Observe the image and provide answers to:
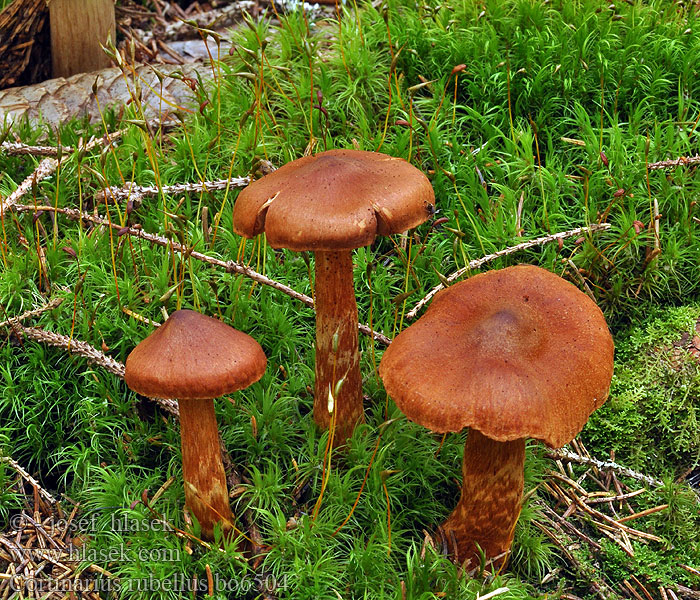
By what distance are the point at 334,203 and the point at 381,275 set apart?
1.26 meters

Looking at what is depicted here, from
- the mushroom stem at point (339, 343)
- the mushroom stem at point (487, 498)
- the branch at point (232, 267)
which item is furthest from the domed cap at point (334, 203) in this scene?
the mushroom stem at point (487, 498)

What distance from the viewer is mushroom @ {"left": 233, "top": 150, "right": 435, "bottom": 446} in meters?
2.53

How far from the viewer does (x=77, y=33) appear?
17.1 feet

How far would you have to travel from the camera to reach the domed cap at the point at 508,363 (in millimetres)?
2379

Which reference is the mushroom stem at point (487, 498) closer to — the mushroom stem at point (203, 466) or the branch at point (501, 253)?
the branch at point (501, 253)

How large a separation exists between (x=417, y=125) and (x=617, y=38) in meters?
1.41

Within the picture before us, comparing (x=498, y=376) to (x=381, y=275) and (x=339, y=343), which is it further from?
(x=381, y=275)

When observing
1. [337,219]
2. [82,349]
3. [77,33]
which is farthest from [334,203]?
[77,33]

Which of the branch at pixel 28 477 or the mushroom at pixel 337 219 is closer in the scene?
the mushroom at pixel 337 219

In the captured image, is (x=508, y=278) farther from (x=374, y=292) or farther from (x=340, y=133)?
(x=340, y=133)

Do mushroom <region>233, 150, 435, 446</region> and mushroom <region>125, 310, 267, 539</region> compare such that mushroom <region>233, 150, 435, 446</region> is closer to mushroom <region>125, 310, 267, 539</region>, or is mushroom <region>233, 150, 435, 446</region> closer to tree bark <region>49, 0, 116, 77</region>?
mushroom <region>125, 310, 267, 539</region>

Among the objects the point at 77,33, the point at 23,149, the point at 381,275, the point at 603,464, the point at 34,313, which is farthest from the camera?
the point at 77,33

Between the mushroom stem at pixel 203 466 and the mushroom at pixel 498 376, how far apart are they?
0.78m

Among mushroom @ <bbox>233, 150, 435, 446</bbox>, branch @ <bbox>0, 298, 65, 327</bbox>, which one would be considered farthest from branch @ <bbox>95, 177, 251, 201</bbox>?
mushroom @ <bbox>233, 150, 435, 446</bbox>
